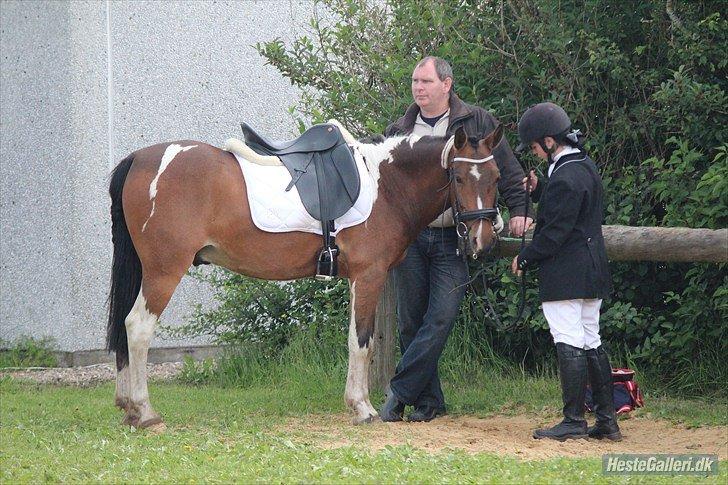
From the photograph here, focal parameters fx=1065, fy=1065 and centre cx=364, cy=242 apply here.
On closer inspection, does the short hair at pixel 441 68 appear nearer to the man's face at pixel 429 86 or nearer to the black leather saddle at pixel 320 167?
the man's face at pixel 429 86

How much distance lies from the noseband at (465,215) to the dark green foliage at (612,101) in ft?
5.22

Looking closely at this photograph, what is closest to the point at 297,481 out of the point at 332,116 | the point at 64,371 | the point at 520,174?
the point at 520,174

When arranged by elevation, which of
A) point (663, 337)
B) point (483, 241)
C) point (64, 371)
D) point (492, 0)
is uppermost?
point (492, 0)

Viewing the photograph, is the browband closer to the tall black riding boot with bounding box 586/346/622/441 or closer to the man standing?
the man standing

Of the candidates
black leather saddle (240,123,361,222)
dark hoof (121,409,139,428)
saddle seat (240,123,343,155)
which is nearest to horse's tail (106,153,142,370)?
dark hoof (121,409,139,428)

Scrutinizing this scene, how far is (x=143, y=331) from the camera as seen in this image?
6430 mm

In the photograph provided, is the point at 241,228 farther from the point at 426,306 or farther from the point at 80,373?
the point at 80,373

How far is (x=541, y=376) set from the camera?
820cm

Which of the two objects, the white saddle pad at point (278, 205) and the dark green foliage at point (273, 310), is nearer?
the white saddle pad at point (278, 205)

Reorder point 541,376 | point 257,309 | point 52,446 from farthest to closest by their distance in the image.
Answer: point 257,309 → point 541,376 → point 52,446

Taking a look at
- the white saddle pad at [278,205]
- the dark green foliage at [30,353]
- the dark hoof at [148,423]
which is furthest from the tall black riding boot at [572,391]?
the dark green foliage at [30,353]

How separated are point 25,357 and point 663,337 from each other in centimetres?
610

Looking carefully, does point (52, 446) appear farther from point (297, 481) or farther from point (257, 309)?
point (257, 309)

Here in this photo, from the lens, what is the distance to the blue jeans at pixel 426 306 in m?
6.73
